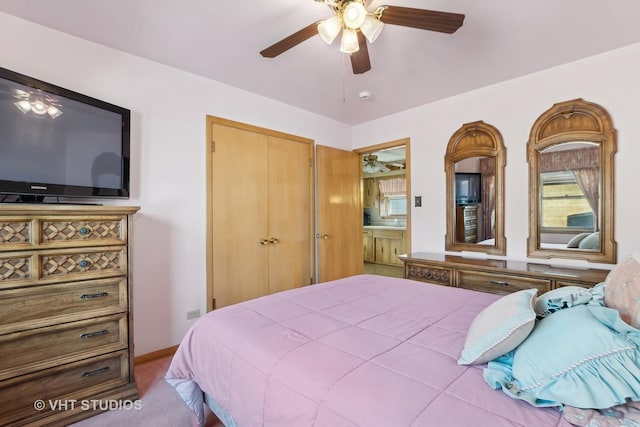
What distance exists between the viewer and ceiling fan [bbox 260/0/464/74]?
4.93ft

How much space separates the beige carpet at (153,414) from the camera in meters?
1.71

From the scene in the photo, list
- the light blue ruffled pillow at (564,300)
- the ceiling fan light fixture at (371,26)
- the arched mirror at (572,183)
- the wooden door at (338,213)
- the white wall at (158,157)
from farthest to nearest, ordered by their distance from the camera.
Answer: the wooden door at (338,213), the arched mirror at (572,183), the white wall at (158,157), the ceiling fan light fixture at (371,26), the light blue ruffled pillow at (564,300)

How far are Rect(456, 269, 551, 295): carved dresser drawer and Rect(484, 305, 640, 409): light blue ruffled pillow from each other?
1584 millimetres

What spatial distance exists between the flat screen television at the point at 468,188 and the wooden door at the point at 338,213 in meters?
1.46

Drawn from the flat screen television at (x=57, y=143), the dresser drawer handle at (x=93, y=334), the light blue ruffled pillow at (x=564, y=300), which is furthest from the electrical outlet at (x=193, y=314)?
the light blue ruffled pillow at (x=564, y=300)

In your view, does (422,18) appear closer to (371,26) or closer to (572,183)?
(371,26)

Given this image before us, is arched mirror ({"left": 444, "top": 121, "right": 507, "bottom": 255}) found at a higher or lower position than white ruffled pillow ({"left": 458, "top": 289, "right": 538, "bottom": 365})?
higher

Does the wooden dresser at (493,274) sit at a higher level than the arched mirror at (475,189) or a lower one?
lower

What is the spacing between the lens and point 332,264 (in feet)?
12.8

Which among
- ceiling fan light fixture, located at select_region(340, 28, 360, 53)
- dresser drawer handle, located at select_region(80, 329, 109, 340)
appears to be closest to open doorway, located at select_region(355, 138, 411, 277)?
ceiling fan light fixture, located at select_region(340, 28, 360, 53)

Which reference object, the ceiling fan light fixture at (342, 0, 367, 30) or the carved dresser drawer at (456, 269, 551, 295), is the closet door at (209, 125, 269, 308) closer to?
the ceiling fan light fixture at (342, 0, 367, 30)

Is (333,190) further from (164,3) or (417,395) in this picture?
(417,395)

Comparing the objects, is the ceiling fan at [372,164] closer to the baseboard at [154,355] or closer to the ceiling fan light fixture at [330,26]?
the ceiling fan light fixture at [330,26]

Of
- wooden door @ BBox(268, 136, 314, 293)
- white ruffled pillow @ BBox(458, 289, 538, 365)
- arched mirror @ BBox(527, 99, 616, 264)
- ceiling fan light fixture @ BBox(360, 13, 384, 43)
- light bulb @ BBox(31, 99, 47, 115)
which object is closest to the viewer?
white ruffled pillow @ BBox(458, 289, 538, 365)
